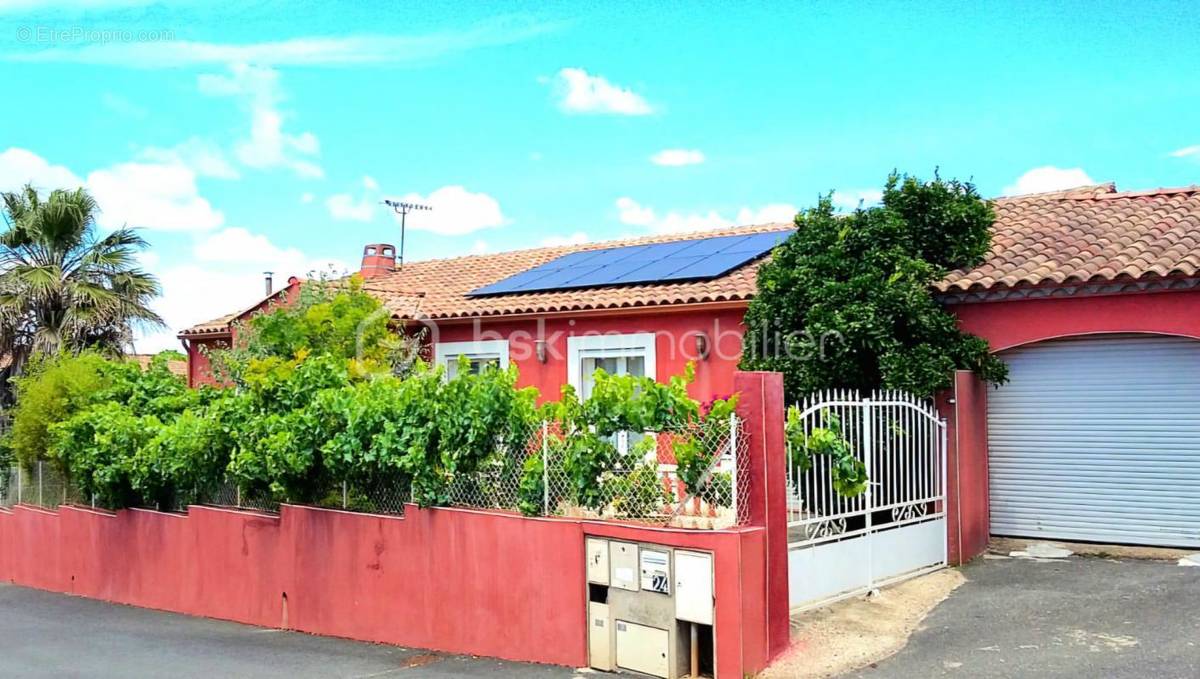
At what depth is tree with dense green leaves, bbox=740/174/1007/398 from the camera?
10336 millimetres

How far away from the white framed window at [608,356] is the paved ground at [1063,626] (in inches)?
195

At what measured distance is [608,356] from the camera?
14.0 metres

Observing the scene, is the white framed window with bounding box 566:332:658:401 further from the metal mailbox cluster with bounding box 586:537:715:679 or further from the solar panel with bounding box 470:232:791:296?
the metal mailbox cluster with bounding box 586:537:715:679

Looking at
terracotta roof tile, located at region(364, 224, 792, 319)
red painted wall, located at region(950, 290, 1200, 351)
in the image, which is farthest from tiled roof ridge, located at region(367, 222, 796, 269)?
red painted wall, located at region(950, 290, 1200, 351)

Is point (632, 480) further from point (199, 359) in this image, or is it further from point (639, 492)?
point (199, 359)

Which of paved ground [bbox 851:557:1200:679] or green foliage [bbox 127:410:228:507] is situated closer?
paved ground [bbox 851:557:1200:679]

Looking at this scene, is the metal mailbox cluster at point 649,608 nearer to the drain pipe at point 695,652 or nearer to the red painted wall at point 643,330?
the drain pipe at point 695,652

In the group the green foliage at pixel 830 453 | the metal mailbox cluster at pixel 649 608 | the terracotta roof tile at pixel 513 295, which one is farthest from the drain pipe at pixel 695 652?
the terracotta roof tile at pixel 513 295

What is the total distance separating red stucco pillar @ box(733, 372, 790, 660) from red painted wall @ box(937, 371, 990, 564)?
144 inches

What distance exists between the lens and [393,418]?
9.55 meters

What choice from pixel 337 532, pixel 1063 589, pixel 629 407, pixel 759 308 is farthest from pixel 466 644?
pixel 1063 589

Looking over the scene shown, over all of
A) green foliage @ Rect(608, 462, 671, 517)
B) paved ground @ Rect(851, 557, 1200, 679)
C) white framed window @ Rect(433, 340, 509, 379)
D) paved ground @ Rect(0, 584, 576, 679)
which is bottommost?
paved ground @ Rect(0, 584, 576, 679)

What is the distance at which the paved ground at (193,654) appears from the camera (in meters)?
8.55

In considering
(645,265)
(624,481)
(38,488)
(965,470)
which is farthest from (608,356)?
(38,488)
